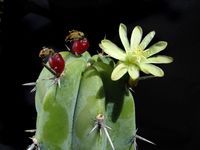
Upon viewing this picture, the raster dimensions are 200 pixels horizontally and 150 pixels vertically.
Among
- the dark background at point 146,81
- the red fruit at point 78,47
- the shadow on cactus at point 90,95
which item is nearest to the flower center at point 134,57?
the shadow on cactus at point 90,95

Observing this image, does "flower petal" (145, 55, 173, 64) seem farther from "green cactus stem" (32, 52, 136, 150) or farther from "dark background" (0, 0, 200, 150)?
"dark background" (0, 0, 200, 150)

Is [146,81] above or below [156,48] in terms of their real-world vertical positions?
below

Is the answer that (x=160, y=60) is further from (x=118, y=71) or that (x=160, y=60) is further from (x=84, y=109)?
(x=84, y=109)

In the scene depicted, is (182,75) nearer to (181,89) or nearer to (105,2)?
(181,89)

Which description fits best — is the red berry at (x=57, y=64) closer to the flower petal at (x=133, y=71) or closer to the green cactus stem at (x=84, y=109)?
the green cactus stem at (x=84, y=109)

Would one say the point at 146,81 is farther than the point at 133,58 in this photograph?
Yes

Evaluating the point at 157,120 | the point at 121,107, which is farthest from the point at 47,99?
the point at 157,120

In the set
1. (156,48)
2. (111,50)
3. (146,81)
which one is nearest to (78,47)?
(111,50)
